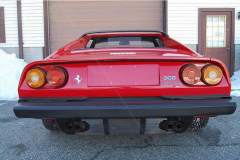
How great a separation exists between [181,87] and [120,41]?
1.44m

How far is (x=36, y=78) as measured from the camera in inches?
64.6

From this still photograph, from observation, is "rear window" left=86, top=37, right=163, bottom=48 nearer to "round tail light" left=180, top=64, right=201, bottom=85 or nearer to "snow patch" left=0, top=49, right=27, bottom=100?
"round tail light" left=180, top=64, right=201, bottom=85


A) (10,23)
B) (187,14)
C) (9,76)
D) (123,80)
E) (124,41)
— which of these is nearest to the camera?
(123,80)

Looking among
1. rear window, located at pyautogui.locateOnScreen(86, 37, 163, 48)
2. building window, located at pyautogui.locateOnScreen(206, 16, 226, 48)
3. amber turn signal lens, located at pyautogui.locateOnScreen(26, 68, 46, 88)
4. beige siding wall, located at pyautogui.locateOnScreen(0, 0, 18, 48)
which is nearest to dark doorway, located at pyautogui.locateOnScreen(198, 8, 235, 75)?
building window, located at pyautogui.locateOnScreen(206, 16, 226, 48)

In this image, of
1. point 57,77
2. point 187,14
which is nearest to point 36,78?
point 57,77

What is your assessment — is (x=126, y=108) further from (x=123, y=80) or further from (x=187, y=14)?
(x=187, y=14)

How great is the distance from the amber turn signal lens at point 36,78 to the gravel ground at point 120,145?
30.0 inches

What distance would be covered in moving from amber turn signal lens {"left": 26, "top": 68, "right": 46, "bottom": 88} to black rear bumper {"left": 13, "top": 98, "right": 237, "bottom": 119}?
0.17 metres

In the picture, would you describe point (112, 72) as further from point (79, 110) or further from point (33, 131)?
point (33, 131)

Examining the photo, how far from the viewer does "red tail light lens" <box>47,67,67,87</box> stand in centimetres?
162

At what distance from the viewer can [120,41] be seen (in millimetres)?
2777

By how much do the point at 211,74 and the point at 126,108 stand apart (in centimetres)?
80

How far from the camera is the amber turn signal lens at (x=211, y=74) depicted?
1.62 meters

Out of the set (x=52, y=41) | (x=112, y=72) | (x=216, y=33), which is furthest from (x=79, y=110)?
(x=216, y=33)
